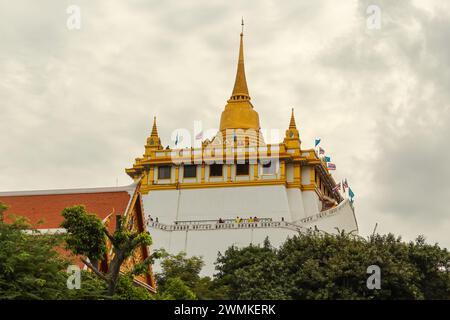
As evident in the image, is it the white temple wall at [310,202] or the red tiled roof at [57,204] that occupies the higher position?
the white temple wall at [310,202]

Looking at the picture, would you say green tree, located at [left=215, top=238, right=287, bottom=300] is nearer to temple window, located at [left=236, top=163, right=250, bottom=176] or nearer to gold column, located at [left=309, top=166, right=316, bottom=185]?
temple window, located at [left=236, top=163, right=250, bottom=176]

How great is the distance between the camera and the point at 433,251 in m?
55.4

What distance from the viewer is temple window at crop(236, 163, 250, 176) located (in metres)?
78.1

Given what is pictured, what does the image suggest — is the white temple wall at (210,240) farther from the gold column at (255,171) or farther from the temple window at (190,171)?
the gold column at (255,171)

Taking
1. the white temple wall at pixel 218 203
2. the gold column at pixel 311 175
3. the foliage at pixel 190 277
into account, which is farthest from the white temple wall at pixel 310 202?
the foliage at pixel 190 277

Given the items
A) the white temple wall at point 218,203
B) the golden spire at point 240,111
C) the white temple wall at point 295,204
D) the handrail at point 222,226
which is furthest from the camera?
the golden spire at point 240,111

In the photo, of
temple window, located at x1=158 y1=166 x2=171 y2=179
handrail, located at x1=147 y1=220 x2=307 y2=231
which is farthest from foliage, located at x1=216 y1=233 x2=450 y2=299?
temple window, located at x1=158 y1=166 x2=171 y2=179

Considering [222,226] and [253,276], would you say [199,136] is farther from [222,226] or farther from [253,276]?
[253,276]

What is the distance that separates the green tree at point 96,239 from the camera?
26250 mm

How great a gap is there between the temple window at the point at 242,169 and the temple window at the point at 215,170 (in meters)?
1.28

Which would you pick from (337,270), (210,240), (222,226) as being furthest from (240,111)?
(337,270)

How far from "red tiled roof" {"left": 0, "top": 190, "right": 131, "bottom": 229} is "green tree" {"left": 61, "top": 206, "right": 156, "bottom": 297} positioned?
7.39 meters
